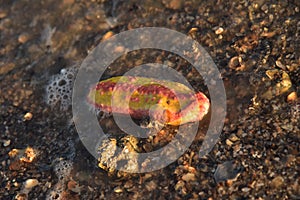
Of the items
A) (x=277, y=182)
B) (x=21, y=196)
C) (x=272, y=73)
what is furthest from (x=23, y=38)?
(x=277, y=182)

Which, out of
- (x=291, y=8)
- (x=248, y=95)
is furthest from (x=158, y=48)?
(x=291, y=8)

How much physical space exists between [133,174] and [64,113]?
1114 mm

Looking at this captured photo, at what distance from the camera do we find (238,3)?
13.2 ft

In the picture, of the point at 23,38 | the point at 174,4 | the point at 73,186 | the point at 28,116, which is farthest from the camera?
the point at 23,38

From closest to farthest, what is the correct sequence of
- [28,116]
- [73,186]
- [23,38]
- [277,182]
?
[277,182] → [73,186] → [28,116] → [23,38]

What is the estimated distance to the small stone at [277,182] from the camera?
114 inches

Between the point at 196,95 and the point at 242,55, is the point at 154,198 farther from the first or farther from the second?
the point at 242,55

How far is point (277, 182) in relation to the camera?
2.92 meters

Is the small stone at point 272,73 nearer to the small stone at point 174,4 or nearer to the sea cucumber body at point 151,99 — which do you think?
the sea cucumber body at point 151,99

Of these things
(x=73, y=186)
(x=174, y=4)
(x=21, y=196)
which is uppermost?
(x=174, y=4)

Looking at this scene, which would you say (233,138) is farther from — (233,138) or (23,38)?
(23,38)

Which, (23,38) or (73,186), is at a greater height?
(23,38)

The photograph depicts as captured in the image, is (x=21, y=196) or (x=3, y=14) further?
(x=3, y=14)

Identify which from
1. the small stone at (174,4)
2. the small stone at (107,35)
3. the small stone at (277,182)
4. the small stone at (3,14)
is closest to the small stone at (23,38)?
the small stone at (3,14)
